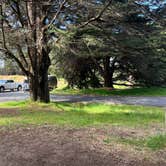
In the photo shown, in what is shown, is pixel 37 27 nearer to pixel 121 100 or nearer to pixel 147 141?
pixel 121 100

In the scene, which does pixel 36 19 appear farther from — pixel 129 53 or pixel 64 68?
pixel 64 68

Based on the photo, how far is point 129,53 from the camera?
28203 mm

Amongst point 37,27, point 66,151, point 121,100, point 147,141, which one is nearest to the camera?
point 66,151

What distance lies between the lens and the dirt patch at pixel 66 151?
638 centimetres

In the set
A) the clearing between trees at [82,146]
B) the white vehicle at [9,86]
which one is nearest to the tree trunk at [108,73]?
the white vehicle at [9,86]

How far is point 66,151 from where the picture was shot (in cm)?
697

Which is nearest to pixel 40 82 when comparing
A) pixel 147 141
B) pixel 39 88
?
pixel 39 88

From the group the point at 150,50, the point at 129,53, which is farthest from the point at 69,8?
the point at 150,50

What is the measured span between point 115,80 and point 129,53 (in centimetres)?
1084

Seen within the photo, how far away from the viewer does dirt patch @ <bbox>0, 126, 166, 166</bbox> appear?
251 inches

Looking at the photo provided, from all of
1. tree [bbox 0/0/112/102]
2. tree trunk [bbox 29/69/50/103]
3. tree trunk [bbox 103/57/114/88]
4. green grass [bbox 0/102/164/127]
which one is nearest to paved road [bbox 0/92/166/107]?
tree trunk [bbox 29/69/50/103]

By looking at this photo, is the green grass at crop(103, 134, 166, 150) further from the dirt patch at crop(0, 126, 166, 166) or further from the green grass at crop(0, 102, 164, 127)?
the green grass at crop(0, 102, 164, 127)

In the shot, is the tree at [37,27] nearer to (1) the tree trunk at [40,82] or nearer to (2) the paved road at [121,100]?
(1) the tree trunk at [40,82]

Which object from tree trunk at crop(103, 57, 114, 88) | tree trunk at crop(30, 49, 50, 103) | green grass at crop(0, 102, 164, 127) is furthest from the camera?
tree trunk at crop(103, 57, 114, 88)
